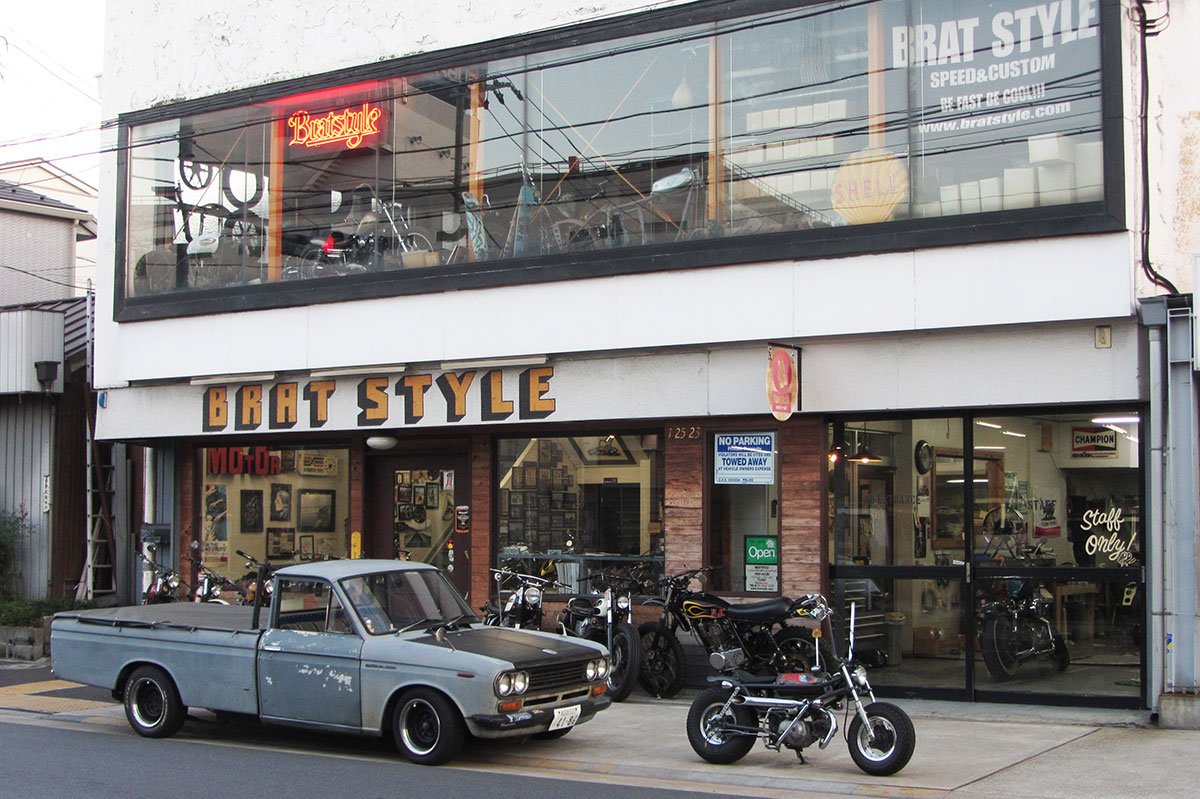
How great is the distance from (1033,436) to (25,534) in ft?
46.9

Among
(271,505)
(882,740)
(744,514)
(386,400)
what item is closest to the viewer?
(882,740)

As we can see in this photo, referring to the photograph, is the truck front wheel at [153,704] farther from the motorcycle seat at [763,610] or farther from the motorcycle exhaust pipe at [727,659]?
the motorcycle seat at [763,610]

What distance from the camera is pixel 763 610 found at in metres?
12.2

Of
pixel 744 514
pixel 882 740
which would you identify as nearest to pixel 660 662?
pixel 744 514

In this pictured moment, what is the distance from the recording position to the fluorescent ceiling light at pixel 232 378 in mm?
16422

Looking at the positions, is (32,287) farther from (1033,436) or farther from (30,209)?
(1033,436)

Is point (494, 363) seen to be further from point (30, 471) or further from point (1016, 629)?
point (30, 471)

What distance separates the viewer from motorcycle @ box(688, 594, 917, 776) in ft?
29.9

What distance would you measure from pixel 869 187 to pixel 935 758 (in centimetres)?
569

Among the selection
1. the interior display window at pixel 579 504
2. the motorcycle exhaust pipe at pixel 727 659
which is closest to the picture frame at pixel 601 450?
the interior display window at pixel 579 504

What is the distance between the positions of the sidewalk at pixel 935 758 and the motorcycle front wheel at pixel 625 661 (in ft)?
1.05

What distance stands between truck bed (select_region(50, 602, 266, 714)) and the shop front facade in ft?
14.5

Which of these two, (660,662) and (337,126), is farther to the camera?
(337,126)

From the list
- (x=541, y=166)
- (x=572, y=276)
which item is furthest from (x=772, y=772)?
(x=541, y=166)
